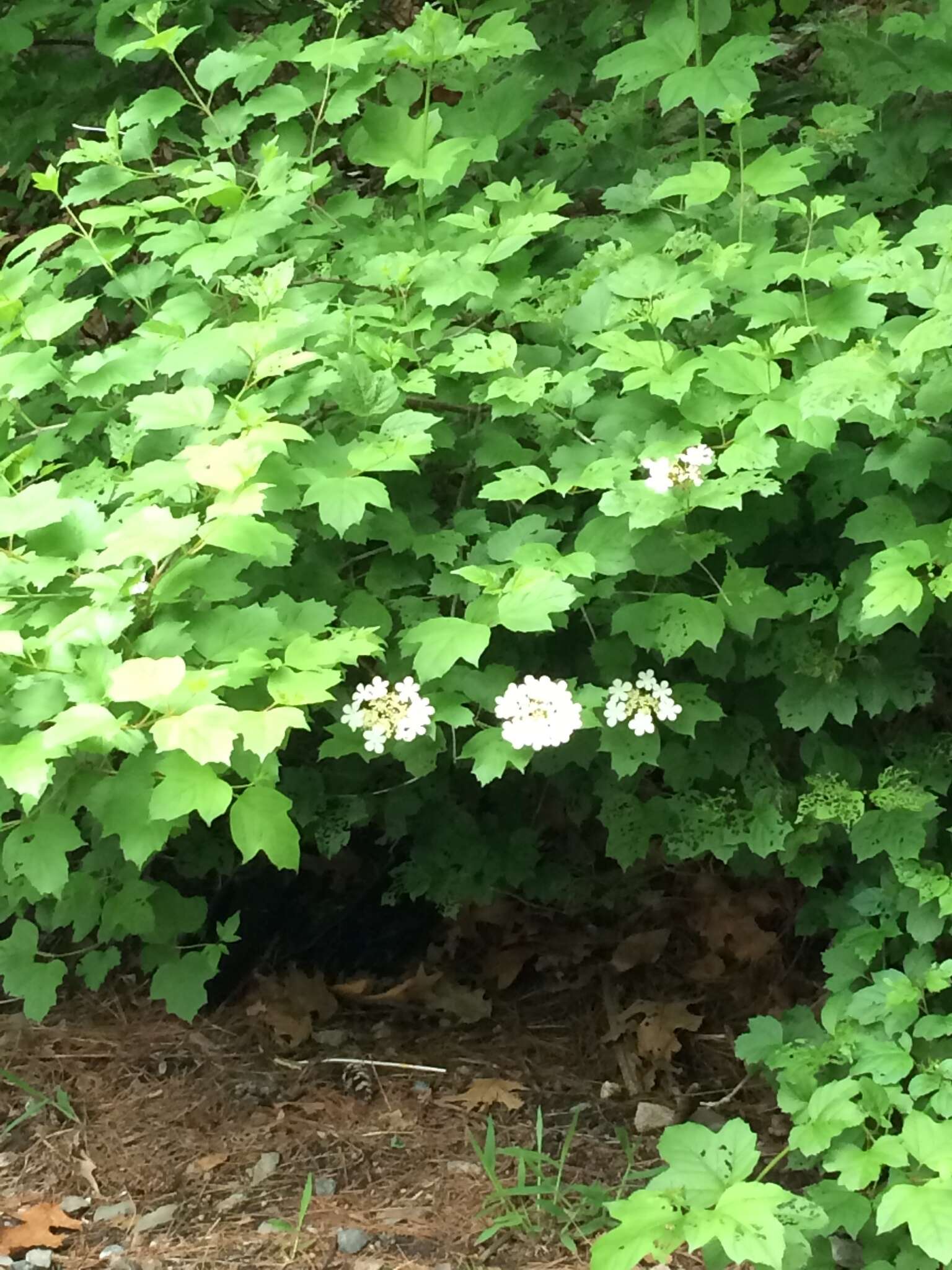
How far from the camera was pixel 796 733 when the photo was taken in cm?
230

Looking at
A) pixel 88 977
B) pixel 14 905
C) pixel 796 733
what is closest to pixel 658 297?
pixel 796 733

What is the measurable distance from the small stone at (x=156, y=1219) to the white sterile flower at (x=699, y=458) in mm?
1685

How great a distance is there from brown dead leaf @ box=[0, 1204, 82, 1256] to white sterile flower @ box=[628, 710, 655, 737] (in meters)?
1.45

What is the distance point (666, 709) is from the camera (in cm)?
183

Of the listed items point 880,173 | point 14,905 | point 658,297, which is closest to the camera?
point 658,297

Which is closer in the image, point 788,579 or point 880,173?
point 788,579

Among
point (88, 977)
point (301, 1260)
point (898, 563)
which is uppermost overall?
point (898, 563)

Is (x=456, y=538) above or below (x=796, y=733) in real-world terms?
above

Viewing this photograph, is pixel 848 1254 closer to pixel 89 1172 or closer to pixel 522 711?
pixel 522 711

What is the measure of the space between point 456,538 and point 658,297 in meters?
0.49

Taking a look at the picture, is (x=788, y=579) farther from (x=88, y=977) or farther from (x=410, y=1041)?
(x=88, y=977)

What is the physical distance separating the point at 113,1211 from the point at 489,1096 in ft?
2.49

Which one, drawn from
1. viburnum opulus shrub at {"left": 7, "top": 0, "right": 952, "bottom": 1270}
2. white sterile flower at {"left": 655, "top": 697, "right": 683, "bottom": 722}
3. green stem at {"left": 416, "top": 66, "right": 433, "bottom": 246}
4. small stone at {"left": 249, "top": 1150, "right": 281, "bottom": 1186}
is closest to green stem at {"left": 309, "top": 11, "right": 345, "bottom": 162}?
viburnum opulus shrub at {"left": 7, "top": 0, "right": 952, "bottom": 1270}

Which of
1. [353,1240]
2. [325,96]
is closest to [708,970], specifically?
[353,1240]
